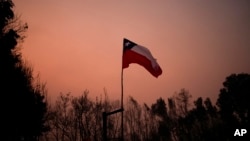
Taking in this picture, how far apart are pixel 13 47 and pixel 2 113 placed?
420cm

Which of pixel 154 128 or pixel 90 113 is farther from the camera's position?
pixel 154 128

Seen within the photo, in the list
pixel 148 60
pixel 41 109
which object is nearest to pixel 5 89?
pixel 41 109

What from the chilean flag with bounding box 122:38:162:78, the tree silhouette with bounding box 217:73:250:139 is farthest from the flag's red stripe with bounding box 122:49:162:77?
the tree silhouette with bounding box 217:73:250:139

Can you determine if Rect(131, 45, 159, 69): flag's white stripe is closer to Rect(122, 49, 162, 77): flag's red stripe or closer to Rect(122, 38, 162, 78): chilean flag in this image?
Rect(122, 38, 162, 78): chilean flag

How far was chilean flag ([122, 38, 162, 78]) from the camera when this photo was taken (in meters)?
11.1

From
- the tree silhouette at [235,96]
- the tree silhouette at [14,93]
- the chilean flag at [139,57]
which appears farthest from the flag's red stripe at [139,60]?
the tree silhouette at [235,96]

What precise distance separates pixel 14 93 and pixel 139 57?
8.99 metres

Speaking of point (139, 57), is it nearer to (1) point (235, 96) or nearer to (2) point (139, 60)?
(2) point (139, 60)

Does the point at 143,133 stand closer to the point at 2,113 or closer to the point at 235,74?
the point at 235,74

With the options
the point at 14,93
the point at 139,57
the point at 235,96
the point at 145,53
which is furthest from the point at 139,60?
the point at 235,96

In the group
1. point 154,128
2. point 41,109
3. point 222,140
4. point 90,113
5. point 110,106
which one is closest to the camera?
point 222,140

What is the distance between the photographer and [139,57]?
11.3 m

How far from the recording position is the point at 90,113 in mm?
43750

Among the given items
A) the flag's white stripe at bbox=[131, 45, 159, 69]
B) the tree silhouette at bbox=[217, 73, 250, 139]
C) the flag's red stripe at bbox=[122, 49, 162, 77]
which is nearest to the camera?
the flag's red stripe at bbox=[122, 49, 162, 77]
